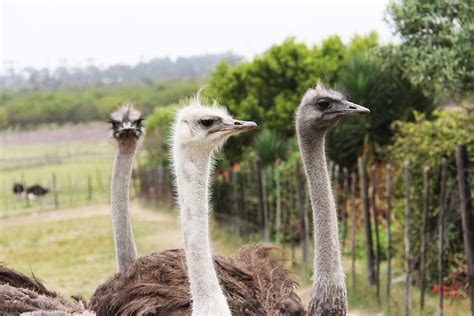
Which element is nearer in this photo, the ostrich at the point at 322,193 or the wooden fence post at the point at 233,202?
the ostrich at the point at 322,193

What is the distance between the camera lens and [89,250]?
14.8m

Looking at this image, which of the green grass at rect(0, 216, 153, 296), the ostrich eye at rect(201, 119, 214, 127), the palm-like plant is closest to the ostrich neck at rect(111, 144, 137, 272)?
the ostrich eye at rect(201, 119, 214, 127)

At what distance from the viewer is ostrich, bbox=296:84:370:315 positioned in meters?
3.74

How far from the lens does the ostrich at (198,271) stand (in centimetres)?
Answer: 308

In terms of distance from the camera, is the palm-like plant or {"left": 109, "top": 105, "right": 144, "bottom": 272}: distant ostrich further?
the palm-like plant

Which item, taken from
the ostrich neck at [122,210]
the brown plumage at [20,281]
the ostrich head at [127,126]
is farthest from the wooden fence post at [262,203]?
the brown plumage at [20,281]

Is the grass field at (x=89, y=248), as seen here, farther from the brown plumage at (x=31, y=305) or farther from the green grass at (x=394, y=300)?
the brown plumage at (x=31, y=305)

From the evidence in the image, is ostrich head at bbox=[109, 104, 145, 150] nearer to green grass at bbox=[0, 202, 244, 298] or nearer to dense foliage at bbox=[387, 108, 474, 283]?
dense foliage at bbox=[387, 108, 474, 283]

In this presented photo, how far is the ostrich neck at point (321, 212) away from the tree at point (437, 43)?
231 cm

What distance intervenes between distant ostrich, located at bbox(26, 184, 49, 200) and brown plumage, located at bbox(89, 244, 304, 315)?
2362cm

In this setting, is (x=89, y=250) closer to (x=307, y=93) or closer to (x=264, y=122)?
(x=264, y=122)

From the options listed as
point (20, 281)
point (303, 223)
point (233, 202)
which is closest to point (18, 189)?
point (233, 202)

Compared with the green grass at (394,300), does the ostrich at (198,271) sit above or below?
above

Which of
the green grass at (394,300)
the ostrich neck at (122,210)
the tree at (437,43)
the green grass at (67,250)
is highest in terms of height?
the tree at (437,43)
